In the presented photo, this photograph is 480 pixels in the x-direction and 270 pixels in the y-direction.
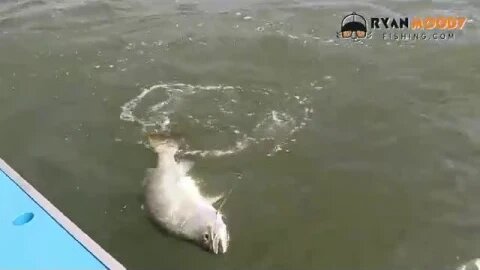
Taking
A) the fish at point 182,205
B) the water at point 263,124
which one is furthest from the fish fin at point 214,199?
the water at point 263,124

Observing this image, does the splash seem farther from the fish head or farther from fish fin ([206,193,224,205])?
the fish head

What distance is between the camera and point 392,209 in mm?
6258

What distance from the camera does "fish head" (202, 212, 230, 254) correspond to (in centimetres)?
567

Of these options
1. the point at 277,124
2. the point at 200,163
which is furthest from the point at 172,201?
the point at 277,124

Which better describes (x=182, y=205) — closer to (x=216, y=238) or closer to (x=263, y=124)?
(x=216, y=238)

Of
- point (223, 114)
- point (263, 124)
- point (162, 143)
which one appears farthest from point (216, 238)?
point (223, 114)

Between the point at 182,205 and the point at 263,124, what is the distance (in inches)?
85.5

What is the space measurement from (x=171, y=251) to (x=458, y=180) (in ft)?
11.9

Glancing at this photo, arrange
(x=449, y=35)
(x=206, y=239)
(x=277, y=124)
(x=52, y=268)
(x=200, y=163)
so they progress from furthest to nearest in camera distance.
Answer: (x=449, y=35) → (x=277, y=124) → (x=200, y=163) → (x=206, y=239) → (x=52, y=268)

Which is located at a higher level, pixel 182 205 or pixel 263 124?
pixel 263 124

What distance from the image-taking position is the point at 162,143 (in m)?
7.31

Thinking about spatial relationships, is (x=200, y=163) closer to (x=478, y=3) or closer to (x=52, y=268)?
(x=52, y=268)

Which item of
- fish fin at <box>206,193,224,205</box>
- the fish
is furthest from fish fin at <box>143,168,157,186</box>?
fish fin at <box>206,193,224,205</box>

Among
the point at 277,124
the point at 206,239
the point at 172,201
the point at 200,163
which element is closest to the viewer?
the point at 206,239
